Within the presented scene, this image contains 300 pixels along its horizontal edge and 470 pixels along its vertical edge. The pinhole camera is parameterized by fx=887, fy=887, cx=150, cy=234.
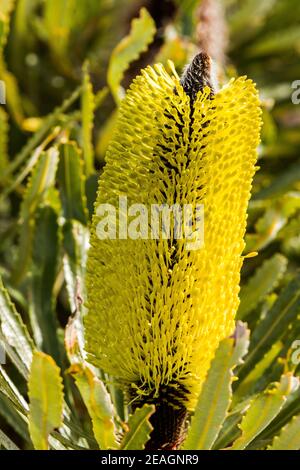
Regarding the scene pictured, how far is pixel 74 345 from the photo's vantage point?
3.71 feet

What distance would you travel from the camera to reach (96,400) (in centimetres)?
101

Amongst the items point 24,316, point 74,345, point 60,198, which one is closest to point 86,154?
point 60,198

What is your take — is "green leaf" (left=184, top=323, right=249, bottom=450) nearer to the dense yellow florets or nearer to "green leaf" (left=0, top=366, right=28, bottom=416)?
the dense yellow florets

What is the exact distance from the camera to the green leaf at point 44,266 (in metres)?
1.45

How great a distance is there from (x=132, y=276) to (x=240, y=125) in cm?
22

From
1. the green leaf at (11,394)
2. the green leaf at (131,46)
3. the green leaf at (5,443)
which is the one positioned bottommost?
the green leaf at (5,443)

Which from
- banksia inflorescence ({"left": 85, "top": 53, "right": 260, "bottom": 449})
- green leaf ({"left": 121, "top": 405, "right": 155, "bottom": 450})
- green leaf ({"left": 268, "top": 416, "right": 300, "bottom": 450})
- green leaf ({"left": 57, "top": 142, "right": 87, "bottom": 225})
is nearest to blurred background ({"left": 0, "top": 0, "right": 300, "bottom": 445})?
green leaf ({"left": 57, "top": 142, "right": 87, "bottom": 225})

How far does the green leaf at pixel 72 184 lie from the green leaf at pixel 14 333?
0.26m

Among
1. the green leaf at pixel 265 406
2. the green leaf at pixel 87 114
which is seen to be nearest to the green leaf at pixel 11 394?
the green leaf at pixel 265 406

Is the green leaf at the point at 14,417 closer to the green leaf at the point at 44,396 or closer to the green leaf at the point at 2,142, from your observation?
the green leaf at the point at 44,396

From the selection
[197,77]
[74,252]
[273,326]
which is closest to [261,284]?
[273,326]

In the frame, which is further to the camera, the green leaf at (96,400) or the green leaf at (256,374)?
the green leaf at (256,374)

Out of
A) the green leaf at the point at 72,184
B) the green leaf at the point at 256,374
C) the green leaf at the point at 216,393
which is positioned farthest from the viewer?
the green leaf at the point at 72,184

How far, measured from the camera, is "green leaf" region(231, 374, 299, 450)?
998 millimetres
